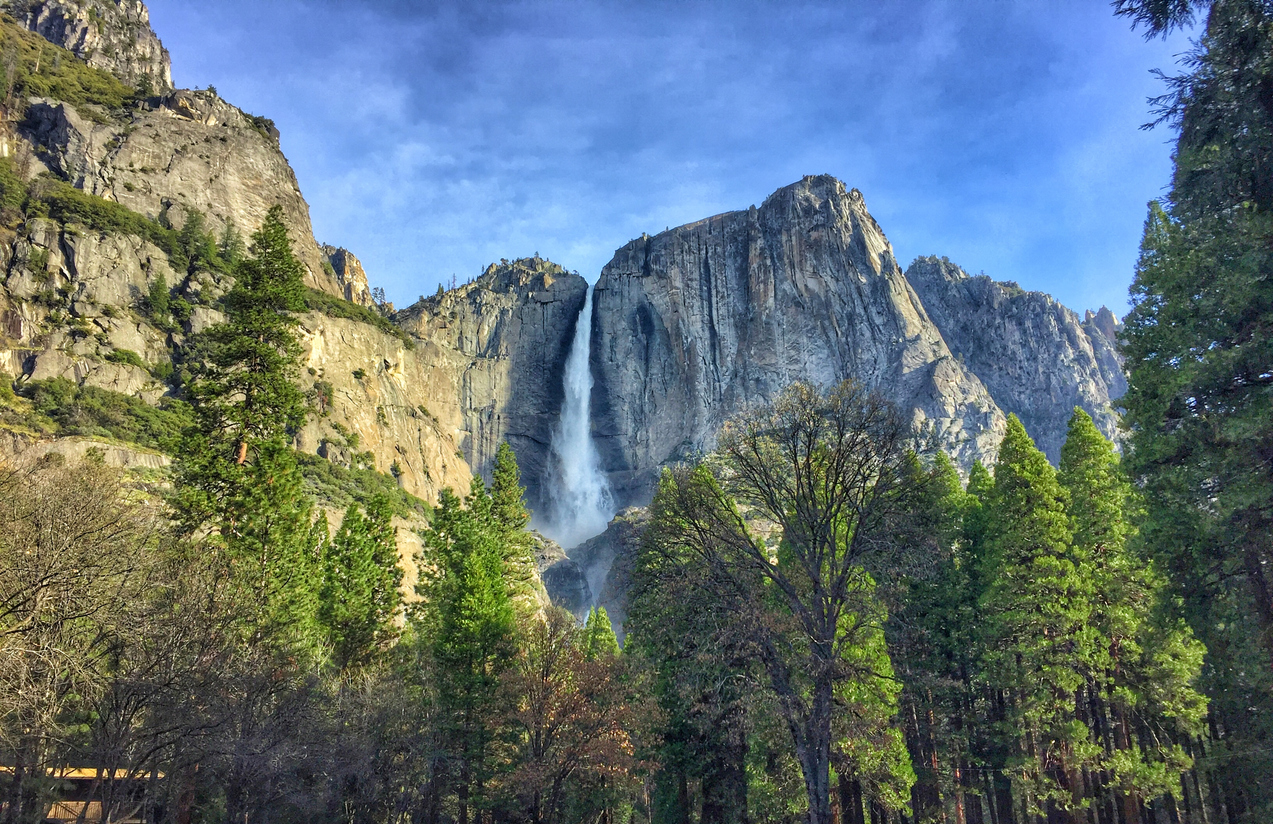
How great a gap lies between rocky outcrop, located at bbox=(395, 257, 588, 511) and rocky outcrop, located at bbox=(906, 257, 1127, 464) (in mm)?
80134

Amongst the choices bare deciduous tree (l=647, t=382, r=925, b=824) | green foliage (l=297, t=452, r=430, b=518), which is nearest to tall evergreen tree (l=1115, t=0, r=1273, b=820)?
bare deciduous tree (l=647, t=382, r=925, b=824)

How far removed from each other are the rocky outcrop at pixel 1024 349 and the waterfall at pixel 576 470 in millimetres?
74055

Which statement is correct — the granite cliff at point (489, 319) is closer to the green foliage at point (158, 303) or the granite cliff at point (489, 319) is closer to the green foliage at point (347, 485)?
the green foliage at point (158, 303)

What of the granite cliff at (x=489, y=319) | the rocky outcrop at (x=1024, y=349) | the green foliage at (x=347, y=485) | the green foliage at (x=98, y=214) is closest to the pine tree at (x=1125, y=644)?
the granite cliff at (x=489, y=319)

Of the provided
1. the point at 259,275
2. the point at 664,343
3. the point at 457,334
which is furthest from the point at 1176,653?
the point at 457,334

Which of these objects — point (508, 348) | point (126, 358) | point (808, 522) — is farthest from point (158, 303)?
point (508, 348)

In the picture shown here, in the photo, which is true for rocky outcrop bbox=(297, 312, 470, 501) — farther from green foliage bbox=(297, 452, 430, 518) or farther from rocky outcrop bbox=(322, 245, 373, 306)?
rocky outcrop bbox=(322, 245, 373, 306)

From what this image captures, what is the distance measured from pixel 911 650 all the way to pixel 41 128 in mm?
96011

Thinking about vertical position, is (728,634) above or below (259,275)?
below

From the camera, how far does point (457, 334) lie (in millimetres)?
141875

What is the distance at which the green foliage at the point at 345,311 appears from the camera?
8456 cm

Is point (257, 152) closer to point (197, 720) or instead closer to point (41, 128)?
point (41, 128)

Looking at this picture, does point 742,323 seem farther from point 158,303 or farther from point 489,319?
point 158,303

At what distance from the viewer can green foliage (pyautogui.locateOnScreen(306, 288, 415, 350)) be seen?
8456 cm
